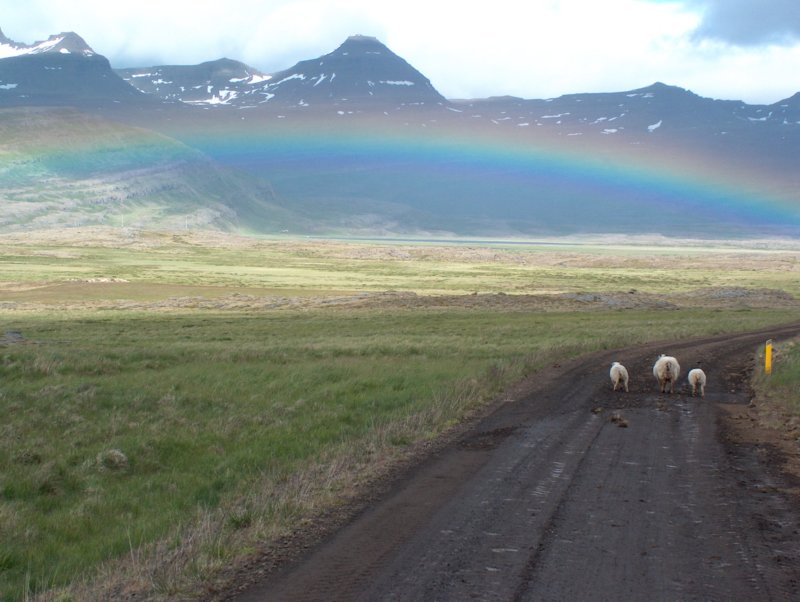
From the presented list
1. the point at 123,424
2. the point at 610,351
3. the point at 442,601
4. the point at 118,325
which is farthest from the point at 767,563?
the point at 118,325

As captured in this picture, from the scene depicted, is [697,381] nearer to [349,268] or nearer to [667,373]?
[667,373]

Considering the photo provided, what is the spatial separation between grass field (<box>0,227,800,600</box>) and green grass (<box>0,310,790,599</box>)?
0.17 ft

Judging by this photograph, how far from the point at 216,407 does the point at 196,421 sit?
174 centimetres

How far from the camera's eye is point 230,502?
1173 centimetres

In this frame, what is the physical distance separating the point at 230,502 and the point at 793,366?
17115 millimetres

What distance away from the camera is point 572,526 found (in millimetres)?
9375

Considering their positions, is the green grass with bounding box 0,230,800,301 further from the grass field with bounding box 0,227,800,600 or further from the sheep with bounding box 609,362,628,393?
the sheep with bounding box 609,362,628,393

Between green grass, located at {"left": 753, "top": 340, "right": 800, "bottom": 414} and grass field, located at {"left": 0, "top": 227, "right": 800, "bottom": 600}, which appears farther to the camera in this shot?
green grass, located at {"left": 753, "top": 340, "right": 800, "bottom": 414}

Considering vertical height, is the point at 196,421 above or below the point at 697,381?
below

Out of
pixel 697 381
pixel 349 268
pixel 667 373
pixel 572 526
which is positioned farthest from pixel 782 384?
pixel 349 268

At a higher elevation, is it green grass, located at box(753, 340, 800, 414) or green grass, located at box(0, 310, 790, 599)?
green grass, located at box(753, 340, 800, 414)

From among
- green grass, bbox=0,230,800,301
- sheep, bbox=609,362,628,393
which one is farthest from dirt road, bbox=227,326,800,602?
green grass, bbox=0,230,800,301

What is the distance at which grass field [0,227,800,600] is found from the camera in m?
10.1

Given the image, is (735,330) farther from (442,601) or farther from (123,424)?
(442,601)
